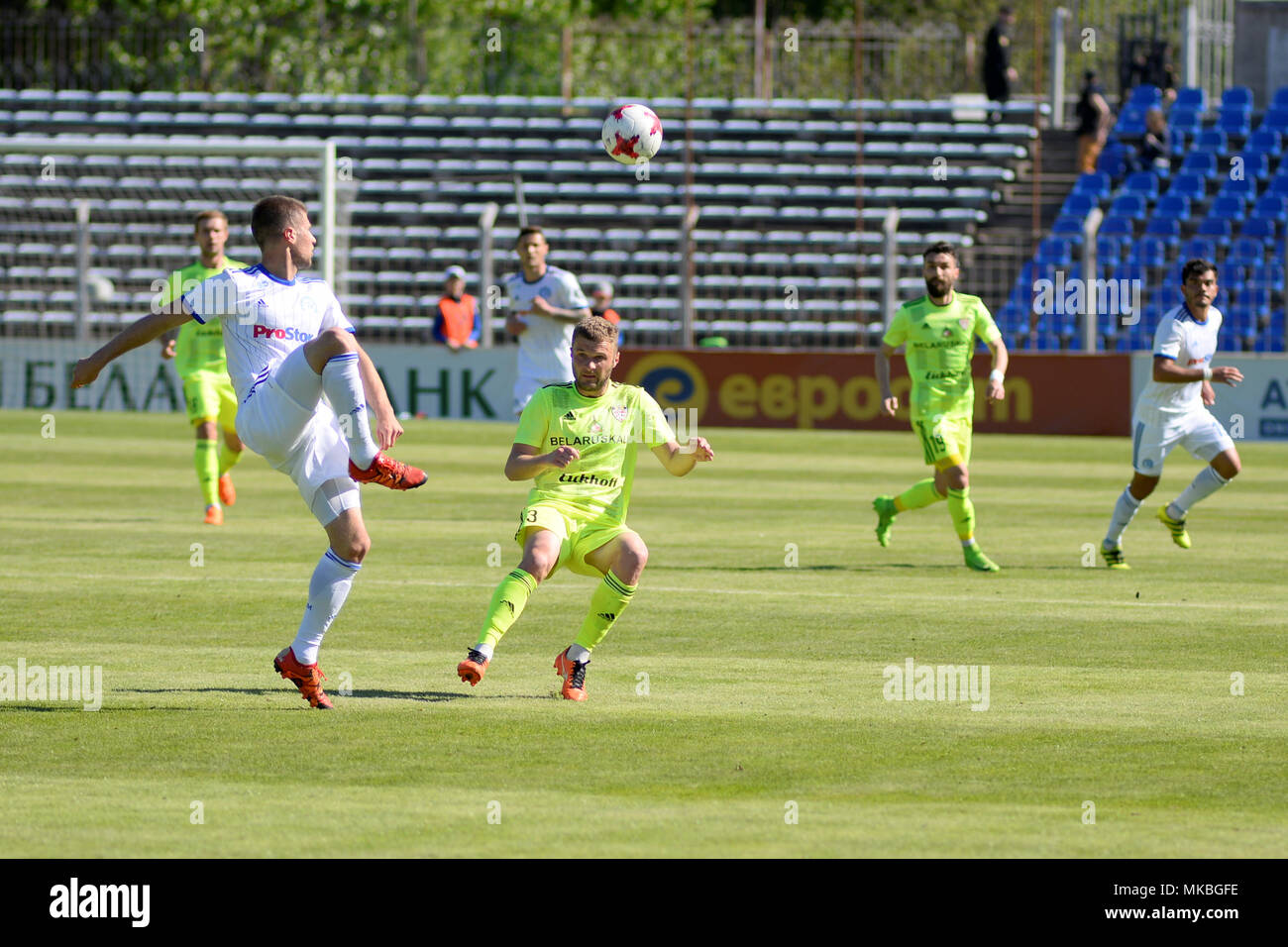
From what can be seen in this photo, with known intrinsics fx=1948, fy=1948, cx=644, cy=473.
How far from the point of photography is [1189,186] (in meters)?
31.1

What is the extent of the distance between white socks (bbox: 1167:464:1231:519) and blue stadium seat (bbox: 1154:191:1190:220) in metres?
17.0

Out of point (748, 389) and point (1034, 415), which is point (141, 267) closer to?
point (748, 389)

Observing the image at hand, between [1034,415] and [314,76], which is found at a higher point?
[314,76]

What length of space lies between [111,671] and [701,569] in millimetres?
4977

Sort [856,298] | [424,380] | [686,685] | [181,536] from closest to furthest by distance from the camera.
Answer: [686,685] → [181,536] → [424,380] → [856,298]

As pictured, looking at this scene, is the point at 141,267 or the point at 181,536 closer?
the point at 181,536

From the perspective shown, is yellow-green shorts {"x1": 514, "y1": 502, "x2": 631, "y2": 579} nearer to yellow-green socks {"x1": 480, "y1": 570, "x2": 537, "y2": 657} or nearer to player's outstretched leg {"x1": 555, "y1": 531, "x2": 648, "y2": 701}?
player's outstretched leg {"x1": 555, "y1": 531, "x2": 648, "y2": 701}

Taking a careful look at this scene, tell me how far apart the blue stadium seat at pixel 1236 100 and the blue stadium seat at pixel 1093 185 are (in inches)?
110

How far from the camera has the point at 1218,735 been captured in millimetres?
7785

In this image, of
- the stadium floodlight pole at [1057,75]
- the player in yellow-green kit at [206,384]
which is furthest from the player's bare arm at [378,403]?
the stadium floodlight pole at [1057,75]

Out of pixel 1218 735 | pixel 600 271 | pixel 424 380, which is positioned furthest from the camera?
pixel 600 271

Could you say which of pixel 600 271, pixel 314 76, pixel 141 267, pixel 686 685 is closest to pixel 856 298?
pixel 600 271

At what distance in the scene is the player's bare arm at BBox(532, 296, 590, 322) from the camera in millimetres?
16656

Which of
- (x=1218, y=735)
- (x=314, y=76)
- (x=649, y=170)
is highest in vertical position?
(x=314, y=76)
